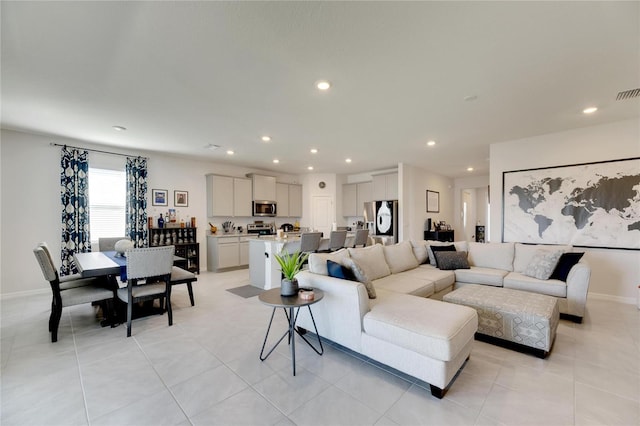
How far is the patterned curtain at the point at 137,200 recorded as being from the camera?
5.32m

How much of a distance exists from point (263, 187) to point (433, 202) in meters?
5.03

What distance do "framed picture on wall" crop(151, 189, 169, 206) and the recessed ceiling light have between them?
187 inches

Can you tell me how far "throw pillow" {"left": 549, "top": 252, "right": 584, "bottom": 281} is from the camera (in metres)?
3.30

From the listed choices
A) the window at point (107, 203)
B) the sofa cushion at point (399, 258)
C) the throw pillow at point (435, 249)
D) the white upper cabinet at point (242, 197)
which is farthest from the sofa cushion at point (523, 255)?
the window at point (107, 203)

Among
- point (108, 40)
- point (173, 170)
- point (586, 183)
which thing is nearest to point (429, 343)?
point (108, 40)

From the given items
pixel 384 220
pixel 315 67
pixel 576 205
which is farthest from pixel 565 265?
pixel 384 220

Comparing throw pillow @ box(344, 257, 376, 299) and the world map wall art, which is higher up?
the world map wall art

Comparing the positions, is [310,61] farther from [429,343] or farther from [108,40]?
[429,343]

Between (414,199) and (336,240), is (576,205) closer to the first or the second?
(414,199)

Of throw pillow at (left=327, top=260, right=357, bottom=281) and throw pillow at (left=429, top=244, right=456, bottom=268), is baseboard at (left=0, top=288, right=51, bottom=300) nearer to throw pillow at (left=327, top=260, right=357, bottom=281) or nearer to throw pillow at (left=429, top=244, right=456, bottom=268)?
throw pillow at (left=327, top=260, right=357, bottom=281)

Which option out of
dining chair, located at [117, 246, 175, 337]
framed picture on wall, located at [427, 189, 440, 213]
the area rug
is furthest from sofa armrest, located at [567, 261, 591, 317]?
dining chair, located at [117, 246, 175, 337]

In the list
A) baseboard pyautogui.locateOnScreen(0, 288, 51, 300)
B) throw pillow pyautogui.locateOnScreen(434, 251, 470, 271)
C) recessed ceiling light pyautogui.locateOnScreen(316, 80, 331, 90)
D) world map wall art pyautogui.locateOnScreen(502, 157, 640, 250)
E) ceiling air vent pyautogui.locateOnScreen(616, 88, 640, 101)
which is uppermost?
ceiling air vent pyautogui.locateOnScreen(616, 88, 640, 101)

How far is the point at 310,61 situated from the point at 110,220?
526cm

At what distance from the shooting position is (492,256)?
4.15 m
